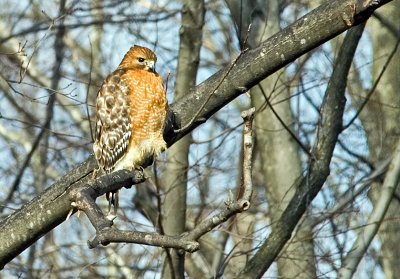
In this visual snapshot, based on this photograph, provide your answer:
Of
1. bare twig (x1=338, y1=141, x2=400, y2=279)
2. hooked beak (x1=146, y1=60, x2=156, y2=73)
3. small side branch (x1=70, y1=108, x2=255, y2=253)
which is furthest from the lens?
bare twig (x1=338, y1=141, x2=400, y2=279)

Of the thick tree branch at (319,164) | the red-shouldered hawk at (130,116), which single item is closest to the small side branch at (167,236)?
the red-shouldered hawk at (130,116)

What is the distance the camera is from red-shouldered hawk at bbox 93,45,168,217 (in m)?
6.32

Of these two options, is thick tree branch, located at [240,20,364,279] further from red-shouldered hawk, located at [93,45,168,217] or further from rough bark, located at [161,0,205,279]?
rough bark, located at [161,0,205,279]

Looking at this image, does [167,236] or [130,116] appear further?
[130,116]

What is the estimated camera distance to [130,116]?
649cm


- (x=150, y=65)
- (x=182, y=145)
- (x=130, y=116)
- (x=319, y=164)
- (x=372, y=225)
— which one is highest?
(x=182, y=145)

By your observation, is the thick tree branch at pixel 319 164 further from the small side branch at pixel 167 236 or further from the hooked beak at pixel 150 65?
the small side branch at pixel 167 236

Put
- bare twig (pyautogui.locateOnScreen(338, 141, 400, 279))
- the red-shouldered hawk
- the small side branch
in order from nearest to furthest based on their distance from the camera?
the small side branch, the red-shouldered hawk, bare twig (pyautogui.locateOnScreen(338, 141, 400, 279))

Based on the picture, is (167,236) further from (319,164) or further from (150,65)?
(319,164)

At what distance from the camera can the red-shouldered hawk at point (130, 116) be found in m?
6.32

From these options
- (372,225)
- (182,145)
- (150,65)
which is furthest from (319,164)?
(182,145)

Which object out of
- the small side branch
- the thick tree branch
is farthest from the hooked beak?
the small side branch

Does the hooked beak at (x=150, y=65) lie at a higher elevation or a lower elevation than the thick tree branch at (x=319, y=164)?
higher

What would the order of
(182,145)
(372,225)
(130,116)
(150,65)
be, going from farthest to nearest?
(182,145) → (372,225) → (150,65) → (130,116)
